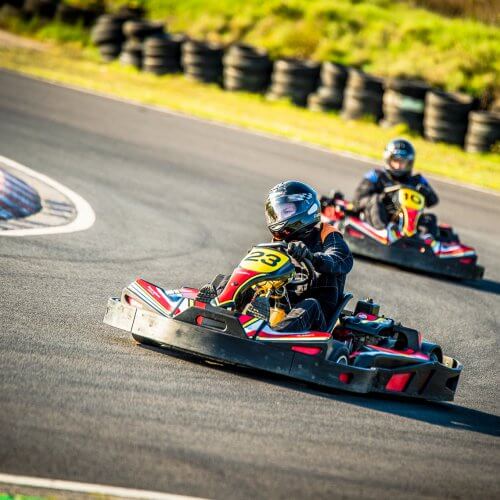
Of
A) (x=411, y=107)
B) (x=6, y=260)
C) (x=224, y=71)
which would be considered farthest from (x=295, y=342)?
(x=224, y=71)

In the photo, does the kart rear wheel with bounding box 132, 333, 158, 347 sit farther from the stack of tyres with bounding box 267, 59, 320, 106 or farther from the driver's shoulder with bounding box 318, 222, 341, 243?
the stack of tyres with bounding box 267, 59, 320, 106

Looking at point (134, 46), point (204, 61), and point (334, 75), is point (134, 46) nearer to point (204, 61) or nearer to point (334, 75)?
point (204, 61)

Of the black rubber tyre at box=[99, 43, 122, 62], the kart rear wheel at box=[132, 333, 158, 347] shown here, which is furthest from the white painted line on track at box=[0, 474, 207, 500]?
the black rubber tyre at box=[99, 43, 122, 62]

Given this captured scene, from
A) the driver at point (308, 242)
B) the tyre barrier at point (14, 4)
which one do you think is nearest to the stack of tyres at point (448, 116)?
the tyre barrier at point (14, 4)

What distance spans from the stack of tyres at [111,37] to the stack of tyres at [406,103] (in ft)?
22.2

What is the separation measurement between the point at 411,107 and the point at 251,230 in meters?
9.53

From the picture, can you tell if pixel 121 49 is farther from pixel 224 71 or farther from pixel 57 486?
pixel 57 486

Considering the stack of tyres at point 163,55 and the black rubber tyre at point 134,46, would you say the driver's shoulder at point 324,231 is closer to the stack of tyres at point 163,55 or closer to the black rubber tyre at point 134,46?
the stack of tyres at point 163,55

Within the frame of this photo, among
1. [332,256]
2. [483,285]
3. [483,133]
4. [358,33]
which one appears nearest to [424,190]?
[483,285]

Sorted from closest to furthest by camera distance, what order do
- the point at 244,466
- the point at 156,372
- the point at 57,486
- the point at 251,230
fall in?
the point at 57,486
the point at 244,466
the point at 156,372
the point at 251,230

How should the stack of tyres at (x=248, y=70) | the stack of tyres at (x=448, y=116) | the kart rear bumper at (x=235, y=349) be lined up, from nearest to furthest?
the kart rear bumper at (x=235, y=349), the stack of tyres at (x=448, y=116), the stack of tyres at (x=248, y=70)

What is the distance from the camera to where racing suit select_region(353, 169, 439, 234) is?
1072 centimetres

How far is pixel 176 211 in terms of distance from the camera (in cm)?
1105

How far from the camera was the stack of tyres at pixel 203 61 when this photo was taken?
70.0ft
